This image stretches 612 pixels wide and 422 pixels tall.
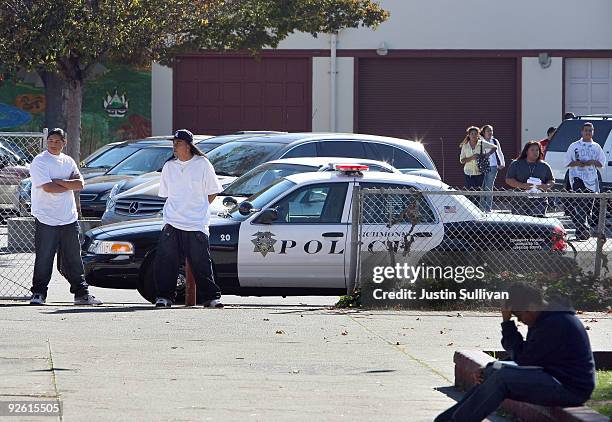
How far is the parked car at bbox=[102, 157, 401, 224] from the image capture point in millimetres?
14266

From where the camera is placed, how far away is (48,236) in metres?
11.7

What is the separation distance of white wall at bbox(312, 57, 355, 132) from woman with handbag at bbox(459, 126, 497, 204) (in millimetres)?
11627

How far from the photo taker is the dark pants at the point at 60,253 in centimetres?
1176

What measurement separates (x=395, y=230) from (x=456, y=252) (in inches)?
24.0

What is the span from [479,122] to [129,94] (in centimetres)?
921

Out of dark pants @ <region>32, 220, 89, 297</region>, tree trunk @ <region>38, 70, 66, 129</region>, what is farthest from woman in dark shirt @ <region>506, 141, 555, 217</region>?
tree trunk @ <region>38, 70, 66, 129</region>

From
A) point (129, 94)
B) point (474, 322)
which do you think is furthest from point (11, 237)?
point (129, 94)

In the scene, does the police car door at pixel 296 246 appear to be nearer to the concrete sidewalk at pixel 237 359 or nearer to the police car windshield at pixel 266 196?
the police car windshield at pixel 266 196

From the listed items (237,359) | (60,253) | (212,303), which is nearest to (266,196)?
(212,303)

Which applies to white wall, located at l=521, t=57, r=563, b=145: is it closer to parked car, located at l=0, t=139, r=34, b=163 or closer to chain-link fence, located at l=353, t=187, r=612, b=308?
parked car, located at l=0, t=139, r=34, b=163

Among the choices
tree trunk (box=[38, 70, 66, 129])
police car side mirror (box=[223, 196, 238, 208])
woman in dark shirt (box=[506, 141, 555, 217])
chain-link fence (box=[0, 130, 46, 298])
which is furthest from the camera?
tree trunk (box=[38, 70, 66, 129])

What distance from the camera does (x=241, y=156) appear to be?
17.7 metres

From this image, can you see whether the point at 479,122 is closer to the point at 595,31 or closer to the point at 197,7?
the point at 595,31

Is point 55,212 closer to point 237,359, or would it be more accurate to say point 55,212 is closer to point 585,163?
point 237,359
